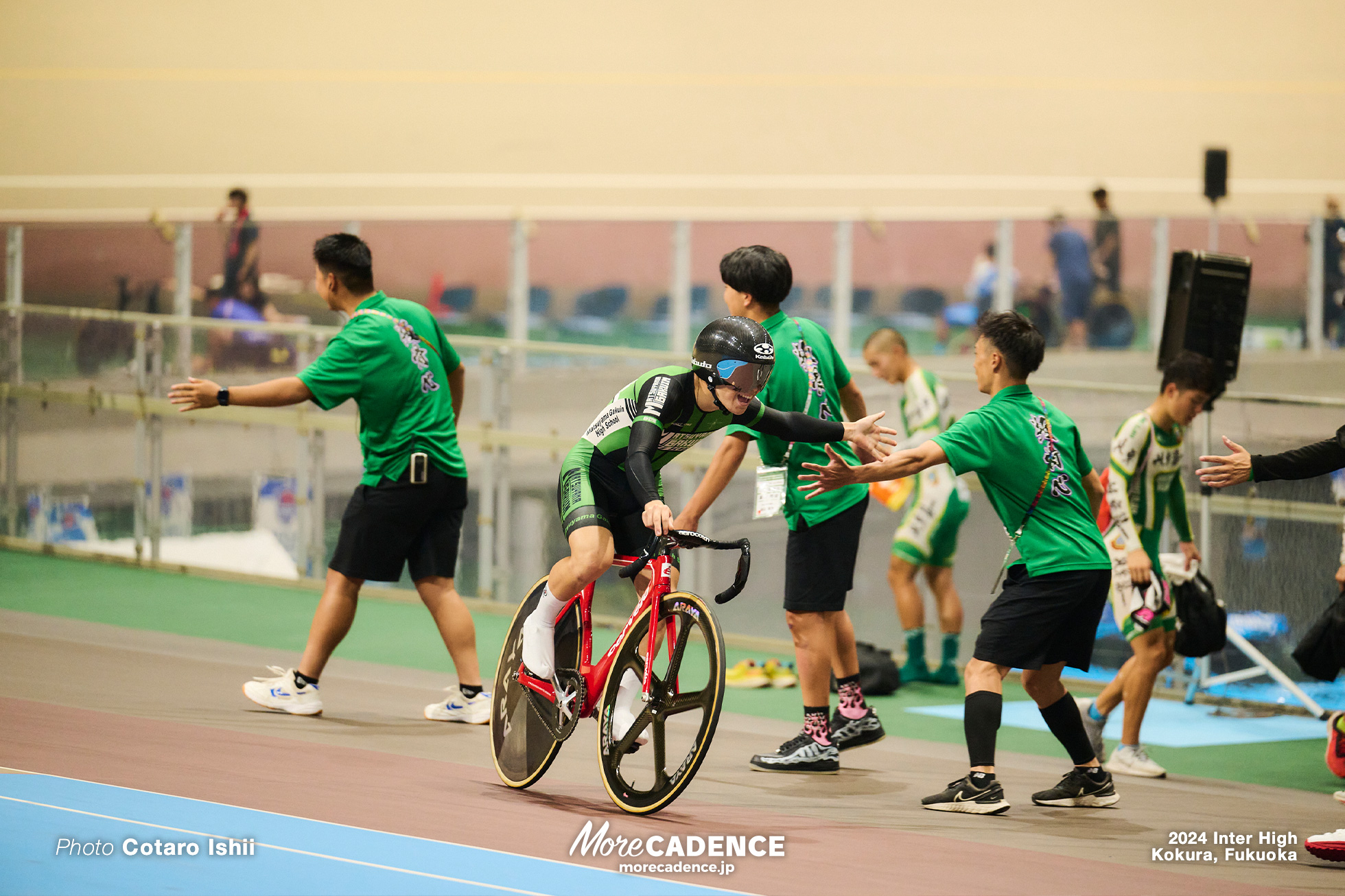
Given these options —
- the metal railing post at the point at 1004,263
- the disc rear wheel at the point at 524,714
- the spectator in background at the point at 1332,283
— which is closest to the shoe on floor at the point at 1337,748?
the disc rear wheel at the point at 524,714

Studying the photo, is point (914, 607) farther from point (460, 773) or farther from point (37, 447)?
point (37, 447)

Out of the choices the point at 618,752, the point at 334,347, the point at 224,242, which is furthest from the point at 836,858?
the point at 224,242

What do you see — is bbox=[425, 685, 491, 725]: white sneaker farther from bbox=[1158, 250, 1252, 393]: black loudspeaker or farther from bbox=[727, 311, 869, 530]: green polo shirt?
bbox=[1158, 250, 1252, 393]: black loudspeaker

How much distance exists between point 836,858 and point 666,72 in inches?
791

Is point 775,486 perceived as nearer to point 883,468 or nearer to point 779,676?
point 883,468

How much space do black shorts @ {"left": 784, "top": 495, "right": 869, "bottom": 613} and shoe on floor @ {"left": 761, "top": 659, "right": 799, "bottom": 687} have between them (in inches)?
85.5

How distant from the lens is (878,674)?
830 centimetres

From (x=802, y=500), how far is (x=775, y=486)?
5.7 inches

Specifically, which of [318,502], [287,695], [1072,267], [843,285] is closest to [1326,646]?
[287,695]

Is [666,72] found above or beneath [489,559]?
above

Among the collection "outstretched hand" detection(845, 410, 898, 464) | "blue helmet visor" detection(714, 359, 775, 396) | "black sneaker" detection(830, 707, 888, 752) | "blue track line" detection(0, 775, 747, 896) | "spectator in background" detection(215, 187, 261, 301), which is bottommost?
"black sneaker" detection(830, 707, 888, 752)

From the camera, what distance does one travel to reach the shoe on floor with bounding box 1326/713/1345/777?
6.52 m

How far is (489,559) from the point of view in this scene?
1041 centimetres

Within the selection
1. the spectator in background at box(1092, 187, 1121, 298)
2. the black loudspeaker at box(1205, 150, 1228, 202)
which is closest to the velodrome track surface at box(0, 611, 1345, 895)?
the black loudspeaker at box(1205, 150, 1228, 202)
